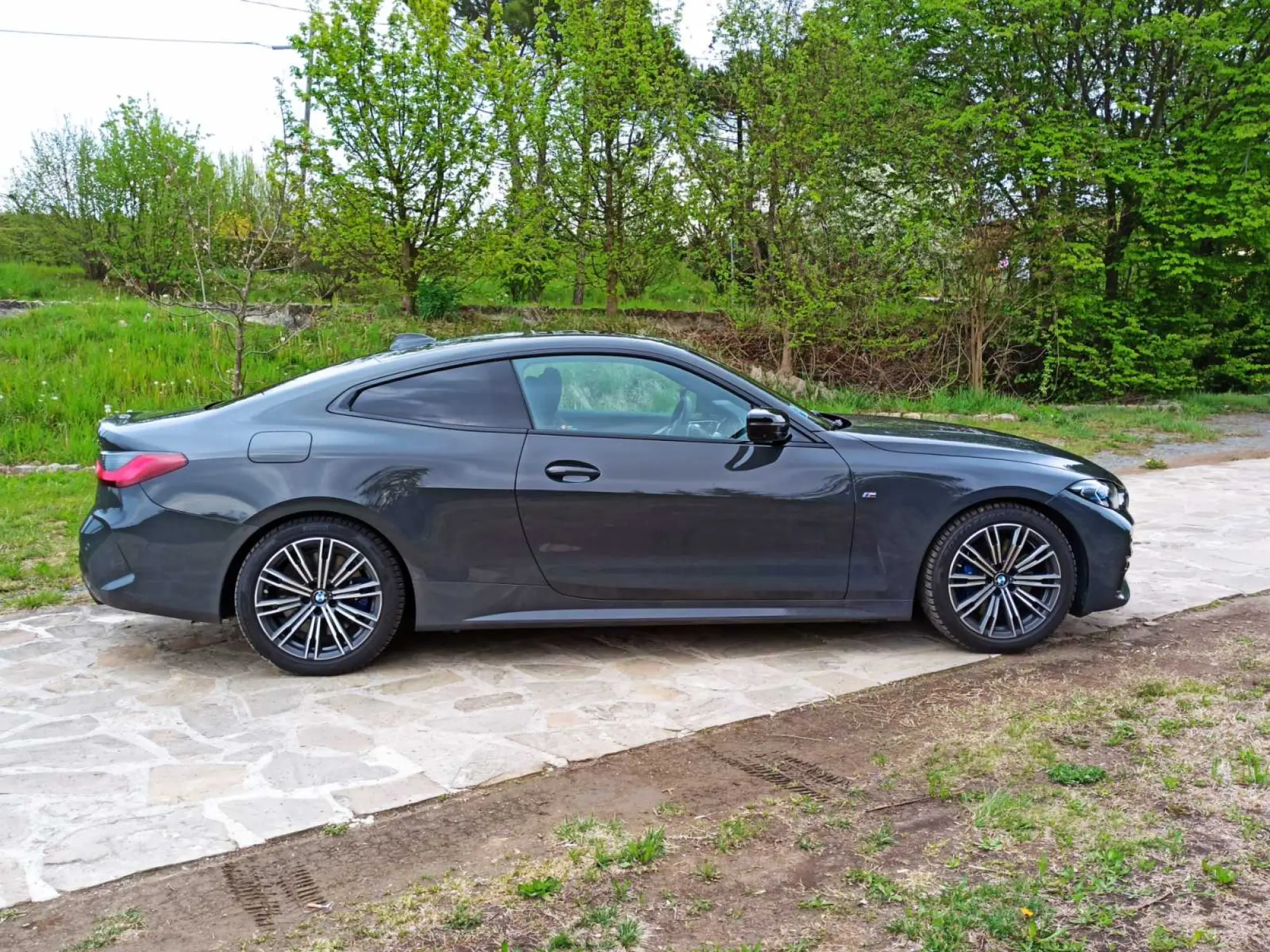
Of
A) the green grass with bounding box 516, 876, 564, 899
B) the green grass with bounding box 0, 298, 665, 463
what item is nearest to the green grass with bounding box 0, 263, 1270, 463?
the green grass with bounding box 0, 298, 665, 463

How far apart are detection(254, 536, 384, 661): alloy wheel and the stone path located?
17cm

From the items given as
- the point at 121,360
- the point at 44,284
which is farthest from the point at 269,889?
the point at 44,284

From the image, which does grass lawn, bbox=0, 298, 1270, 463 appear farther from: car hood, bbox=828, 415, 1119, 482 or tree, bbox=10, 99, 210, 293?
car hood, bbox=828, 415, 1119, 482

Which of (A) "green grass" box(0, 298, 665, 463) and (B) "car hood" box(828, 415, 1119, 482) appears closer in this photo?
(B) "car hood" box(828, 415, 1119, 482)

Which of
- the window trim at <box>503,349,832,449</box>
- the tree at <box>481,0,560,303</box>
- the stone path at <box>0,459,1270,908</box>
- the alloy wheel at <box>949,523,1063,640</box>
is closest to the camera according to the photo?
the stone path at <box>0,459,1270,908</box>

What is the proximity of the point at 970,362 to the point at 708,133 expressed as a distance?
16.5ft

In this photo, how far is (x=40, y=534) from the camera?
22.8 feet

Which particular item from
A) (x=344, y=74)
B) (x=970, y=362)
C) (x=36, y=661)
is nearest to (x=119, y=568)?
(x=36, y=661)

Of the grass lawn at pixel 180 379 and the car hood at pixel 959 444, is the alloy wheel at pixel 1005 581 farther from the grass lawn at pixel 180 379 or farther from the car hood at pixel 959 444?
the grass lawn at pixel 180 379

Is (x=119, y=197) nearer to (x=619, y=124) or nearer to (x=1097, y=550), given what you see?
(x=619, y=124)

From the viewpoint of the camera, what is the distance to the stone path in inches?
130

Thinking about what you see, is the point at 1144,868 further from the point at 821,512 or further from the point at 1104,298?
the point at 1104,298

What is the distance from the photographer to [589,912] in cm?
280

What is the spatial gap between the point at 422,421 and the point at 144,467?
1139mm
